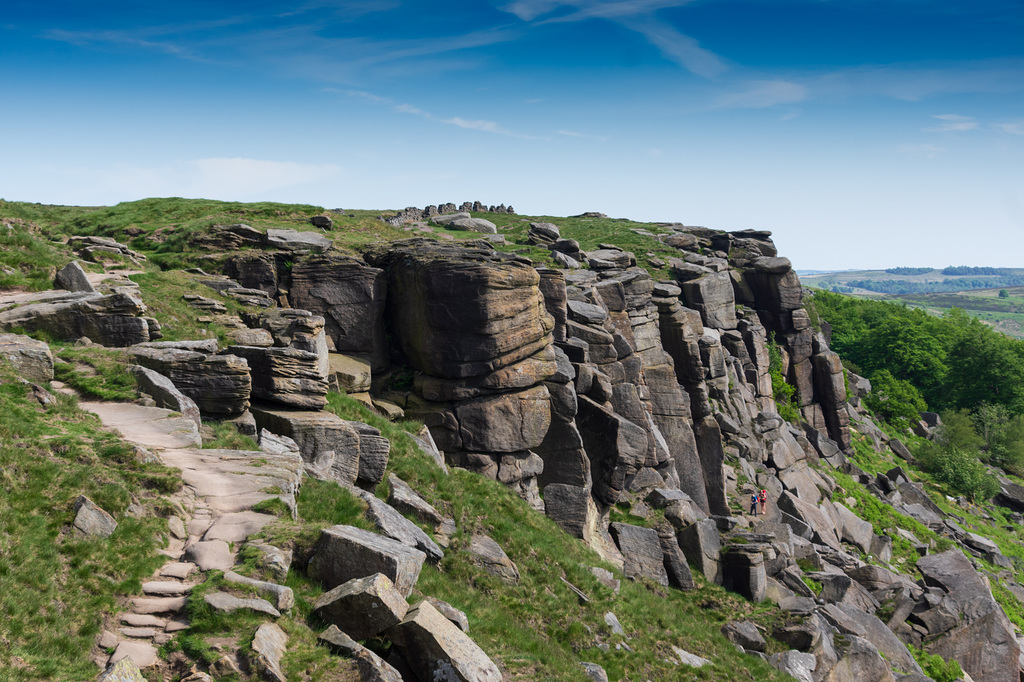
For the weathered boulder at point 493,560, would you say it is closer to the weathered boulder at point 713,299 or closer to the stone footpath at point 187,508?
the stone footpath at point 187,508

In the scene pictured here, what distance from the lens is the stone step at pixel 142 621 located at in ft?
29.9

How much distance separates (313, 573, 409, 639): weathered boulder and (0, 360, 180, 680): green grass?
2.99 m

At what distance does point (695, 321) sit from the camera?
151 ft

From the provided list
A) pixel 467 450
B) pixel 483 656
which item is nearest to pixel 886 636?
pixel 467 450

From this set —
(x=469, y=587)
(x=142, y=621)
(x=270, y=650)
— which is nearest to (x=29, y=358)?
(x=142, y=621)

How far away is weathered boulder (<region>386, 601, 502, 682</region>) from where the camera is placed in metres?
10.1

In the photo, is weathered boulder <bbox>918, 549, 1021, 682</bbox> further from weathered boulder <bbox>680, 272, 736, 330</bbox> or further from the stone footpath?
the stone footpath

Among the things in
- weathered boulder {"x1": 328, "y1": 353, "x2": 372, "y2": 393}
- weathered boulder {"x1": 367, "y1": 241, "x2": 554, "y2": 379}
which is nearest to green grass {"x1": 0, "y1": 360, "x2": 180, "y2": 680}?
weathered boulder {"x1": 328, "y1": 353, "x2": 372, "y2": 393}

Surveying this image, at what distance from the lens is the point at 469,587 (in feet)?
53.4

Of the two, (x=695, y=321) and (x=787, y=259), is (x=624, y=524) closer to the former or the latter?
(x=695, y=321)

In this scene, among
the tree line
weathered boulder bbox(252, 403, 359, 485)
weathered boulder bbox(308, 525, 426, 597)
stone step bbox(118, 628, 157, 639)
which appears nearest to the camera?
stone step bbox(118, 628, 157, 639)

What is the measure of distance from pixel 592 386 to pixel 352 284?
13.0 metres

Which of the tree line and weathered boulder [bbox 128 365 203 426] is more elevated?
weathered boulder [bbox 128 365 203 426]

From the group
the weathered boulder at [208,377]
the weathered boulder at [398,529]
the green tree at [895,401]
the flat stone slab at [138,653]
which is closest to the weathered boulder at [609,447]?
the weathered boulder at [398,529]
